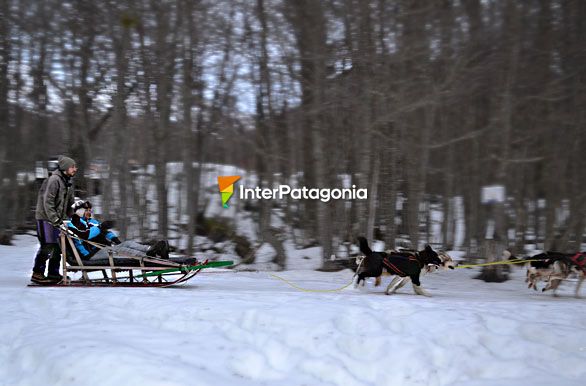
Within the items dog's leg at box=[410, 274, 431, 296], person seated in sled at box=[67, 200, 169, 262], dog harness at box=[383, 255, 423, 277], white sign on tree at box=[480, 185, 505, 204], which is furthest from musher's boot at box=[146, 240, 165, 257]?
white sign on tree at box=[480, 185, 505, 204]

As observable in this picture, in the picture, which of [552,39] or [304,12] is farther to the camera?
[304,12]

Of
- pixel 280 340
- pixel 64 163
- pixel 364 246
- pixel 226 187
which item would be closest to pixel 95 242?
pixel 64 163

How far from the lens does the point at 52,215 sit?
7.41 meters

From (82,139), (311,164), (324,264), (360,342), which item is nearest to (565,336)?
(360,342)

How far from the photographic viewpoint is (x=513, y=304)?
6.59 m

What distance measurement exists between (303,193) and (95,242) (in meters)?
5.26

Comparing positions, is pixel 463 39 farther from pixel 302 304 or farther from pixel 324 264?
pixel 302 304

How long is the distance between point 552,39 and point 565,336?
7.63 m

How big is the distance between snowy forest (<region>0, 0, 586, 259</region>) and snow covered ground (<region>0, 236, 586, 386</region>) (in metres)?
4.83

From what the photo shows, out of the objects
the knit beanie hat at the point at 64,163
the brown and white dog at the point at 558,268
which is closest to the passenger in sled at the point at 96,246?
the knit beanie hat at the point at 64,163

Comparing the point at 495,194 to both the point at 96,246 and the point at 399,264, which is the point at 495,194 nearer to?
the point at 399,264

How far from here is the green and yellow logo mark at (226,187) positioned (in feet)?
43.7

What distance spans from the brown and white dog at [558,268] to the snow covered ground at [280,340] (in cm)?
129

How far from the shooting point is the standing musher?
746 cm
